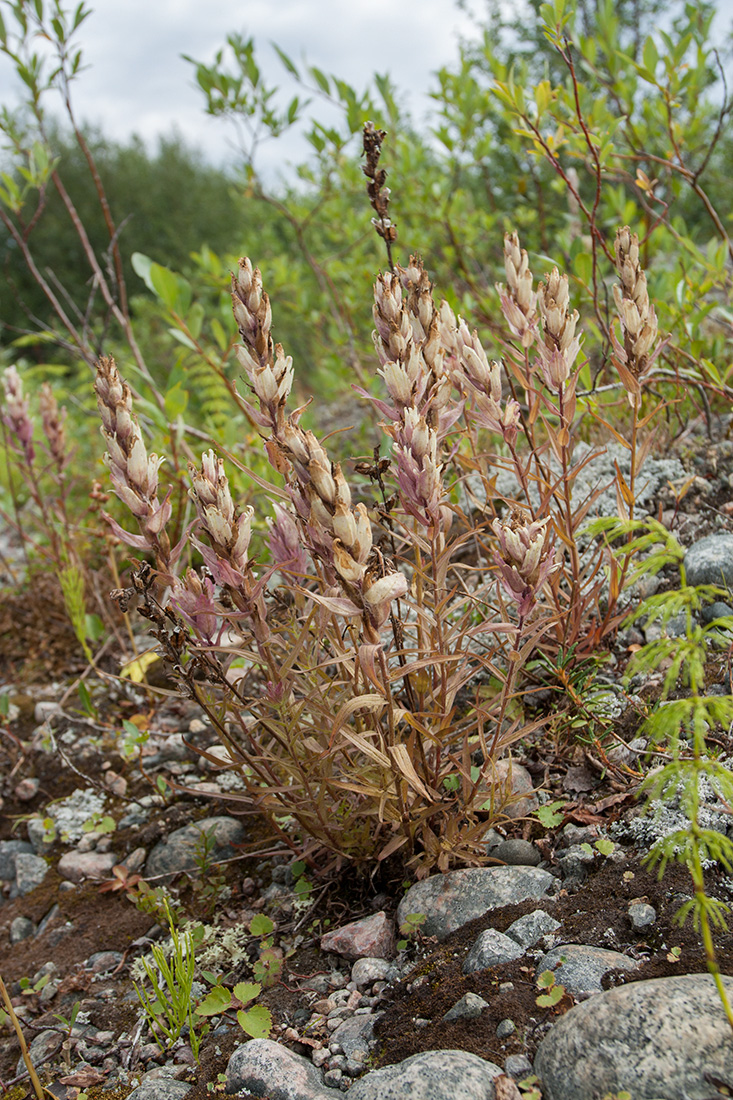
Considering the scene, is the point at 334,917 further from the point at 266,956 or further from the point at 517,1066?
the point at 517,1066

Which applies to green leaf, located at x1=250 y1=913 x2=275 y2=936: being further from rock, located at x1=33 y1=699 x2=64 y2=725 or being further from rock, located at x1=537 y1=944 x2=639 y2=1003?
rock, located at x1=33 y1=699 x2=64 y2=725

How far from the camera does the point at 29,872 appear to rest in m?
2.54

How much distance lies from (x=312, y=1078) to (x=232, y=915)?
685 millimetres

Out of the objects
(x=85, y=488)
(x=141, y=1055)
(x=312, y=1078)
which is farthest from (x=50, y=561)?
(x=312, y=1078)

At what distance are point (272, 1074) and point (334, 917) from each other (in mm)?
543

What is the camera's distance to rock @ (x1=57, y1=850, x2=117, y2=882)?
246 cm

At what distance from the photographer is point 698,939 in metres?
1.42

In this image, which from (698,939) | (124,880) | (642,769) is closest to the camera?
(698,939)

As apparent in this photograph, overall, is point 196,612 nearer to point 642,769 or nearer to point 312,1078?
point 312,1078

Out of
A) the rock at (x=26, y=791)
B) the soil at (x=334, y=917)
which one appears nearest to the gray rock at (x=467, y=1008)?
the soil at (x=334, y=917)

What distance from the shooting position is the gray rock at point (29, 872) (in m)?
2.51

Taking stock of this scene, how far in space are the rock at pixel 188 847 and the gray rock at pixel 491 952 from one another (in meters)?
0.92

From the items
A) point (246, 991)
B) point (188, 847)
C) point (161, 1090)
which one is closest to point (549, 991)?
point (246, 991)

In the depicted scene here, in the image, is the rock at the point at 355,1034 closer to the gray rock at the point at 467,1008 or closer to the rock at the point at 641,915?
the gray rock at the point at 467,1008
